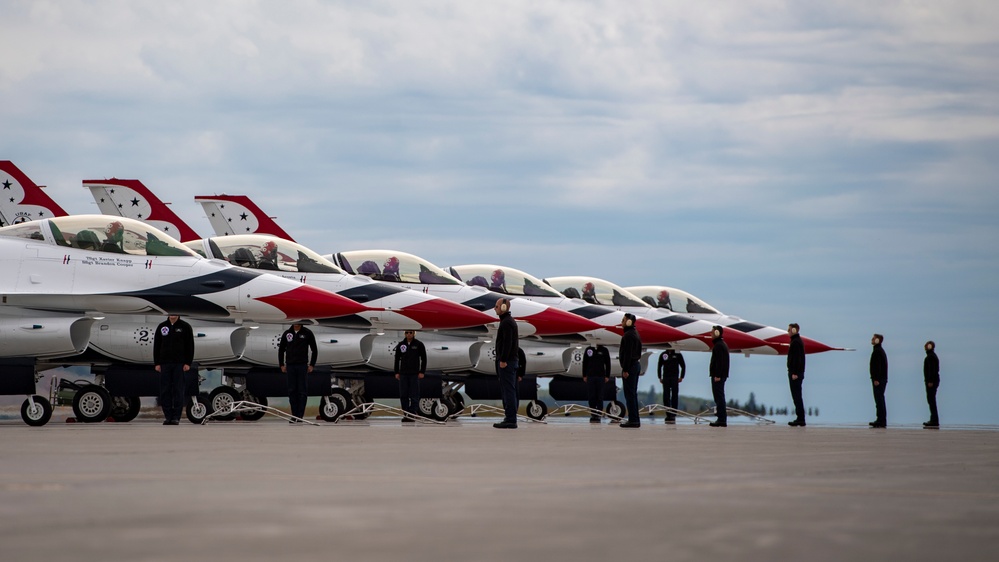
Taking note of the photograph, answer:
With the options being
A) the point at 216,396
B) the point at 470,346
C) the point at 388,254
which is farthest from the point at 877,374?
the point at 216,396

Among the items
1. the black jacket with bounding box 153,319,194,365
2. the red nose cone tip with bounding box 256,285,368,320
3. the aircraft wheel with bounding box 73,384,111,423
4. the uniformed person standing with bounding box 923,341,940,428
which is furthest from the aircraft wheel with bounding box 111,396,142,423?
the uniformed person standing with bounding box 923,341,940,428

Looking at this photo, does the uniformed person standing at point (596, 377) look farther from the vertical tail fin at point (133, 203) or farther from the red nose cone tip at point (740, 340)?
the vertical tail fin at point (133, 203)

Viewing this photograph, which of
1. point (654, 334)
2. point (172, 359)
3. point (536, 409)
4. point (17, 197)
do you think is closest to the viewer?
point (172, 359)

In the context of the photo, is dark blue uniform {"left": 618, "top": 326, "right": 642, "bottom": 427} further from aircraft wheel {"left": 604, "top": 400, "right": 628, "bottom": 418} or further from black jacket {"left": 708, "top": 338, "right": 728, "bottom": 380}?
aircraft wheel {"left": 604, "top": 400, "right": 628, "bottom": 418}

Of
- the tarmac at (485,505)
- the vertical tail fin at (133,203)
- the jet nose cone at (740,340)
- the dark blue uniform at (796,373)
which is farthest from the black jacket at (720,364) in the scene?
the vertical tail fin at (133,203)

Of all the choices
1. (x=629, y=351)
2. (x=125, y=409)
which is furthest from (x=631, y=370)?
(x=125, y=409)

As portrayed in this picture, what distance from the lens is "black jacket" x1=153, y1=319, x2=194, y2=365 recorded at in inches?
626

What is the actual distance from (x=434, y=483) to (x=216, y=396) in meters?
14.2

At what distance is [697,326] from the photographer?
29562 millimetres

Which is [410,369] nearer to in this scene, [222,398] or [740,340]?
[222,398]

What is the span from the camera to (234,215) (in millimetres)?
26219

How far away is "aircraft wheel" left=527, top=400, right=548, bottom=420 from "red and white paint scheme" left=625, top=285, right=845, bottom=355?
7479 mm

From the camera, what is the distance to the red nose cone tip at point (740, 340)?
29.7m

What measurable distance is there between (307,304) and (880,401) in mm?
10636
